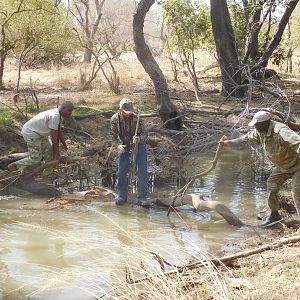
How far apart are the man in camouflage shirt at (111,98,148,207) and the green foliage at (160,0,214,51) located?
11316 millimetres

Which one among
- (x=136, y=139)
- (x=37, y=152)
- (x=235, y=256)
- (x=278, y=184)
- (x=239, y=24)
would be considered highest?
(x=239, y=24)

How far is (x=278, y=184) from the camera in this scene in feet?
25.5

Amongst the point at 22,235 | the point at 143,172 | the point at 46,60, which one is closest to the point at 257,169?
the point at 143,172

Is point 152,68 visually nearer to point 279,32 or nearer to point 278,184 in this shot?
point 278,184

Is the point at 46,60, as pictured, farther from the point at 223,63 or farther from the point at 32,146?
the point at 32,146

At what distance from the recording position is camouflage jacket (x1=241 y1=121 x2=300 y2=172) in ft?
22.6

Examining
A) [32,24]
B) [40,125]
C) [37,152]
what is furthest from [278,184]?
[32,24]

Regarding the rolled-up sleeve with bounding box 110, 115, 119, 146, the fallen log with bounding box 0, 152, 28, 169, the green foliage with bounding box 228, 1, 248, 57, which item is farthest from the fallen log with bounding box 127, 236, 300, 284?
the green foliage with bounding box 228, 1, 248, 57

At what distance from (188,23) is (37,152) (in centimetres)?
1228

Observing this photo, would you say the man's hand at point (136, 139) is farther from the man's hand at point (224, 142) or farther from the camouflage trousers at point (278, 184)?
the camouflage trousers at point (278, 184)

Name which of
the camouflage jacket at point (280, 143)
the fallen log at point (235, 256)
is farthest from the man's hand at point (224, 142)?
the fallen log at point (235, 256)

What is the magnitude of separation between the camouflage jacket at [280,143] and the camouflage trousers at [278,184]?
14cm

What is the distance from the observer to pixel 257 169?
1104 centimetres

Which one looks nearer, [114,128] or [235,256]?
[235,256]
